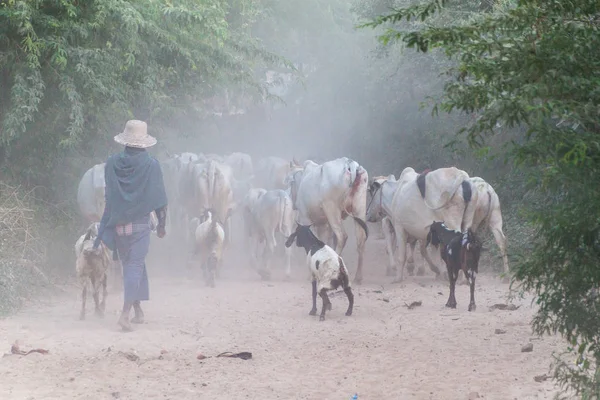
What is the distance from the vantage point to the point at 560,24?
523 centimetres

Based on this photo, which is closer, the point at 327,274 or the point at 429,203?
the point at 327,274

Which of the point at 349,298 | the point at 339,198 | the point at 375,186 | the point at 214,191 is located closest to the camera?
the point at 349,298

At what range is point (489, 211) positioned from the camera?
1351 cm

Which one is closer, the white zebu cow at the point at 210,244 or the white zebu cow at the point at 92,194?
the white zebu cow at the point at 92,194

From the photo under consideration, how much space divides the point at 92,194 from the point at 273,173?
8.87 m

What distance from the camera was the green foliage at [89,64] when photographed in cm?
1259

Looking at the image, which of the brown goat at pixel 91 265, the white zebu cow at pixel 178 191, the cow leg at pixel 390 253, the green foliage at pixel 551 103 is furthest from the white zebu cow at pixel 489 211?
the green foliage at pixel 551 103

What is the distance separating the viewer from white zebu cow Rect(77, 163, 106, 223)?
545 inches

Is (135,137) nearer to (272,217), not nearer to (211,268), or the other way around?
(211,268)

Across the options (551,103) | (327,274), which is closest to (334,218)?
(327,274)

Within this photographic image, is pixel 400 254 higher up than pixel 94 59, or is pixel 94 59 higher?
pixel 94 59

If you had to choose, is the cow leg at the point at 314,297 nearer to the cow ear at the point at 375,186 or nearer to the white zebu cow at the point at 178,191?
the cow ear at the point at 375,186

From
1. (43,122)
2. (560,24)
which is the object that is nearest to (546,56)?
(560,24)

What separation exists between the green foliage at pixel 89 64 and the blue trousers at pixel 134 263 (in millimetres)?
3120
